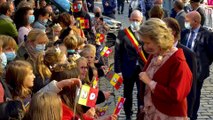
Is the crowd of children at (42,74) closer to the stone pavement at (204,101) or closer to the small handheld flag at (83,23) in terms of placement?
the stone pavement at (204,101)

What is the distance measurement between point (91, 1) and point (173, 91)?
17423 millimetres

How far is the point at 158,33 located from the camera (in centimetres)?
413

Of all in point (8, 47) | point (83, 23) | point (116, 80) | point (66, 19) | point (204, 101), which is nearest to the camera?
point (116, 80)

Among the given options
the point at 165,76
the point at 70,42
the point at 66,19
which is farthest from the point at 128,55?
the point at 165,76

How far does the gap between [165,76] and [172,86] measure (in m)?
0.14

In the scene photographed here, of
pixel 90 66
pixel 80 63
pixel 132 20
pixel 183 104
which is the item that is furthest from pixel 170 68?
pixel 132 20

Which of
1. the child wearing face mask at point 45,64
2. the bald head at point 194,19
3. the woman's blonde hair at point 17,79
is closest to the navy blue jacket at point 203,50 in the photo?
the bald head at point 194,19

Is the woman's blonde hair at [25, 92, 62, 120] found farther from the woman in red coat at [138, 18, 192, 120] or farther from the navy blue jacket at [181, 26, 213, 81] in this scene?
the navy blue jacket at [181, 26, 213, 81]

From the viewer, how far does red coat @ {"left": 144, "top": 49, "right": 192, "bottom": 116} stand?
13.4 feet

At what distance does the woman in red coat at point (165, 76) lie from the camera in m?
4.09

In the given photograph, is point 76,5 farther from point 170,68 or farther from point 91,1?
point 91,1

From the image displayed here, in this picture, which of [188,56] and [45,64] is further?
[188,56]

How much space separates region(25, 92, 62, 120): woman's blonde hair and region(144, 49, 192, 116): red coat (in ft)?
3.61

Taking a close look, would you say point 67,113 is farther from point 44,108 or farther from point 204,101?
point 204,101
